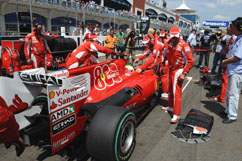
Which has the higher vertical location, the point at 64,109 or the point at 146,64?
the point at 146,64

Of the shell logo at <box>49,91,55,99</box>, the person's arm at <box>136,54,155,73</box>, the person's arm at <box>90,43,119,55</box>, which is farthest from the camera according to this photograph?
the person's arm at <box>136,54,155,73</box>

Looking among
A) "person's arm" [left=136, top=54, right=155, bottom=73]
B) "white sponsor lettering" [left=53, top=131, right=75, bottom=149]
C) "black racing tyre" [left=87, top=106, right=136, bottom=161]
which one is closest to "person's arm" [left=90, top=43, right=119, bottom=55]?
"person's arm" [left=136, top=54, right=155, bottom=73]

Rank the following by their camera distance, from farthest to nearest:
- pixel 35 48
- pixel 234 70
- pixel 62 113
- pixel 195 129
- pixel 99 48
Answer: pixel 35 48 → pixel 99 48 → pixel 234 70 → pixel 195 129 → pixel 62 113

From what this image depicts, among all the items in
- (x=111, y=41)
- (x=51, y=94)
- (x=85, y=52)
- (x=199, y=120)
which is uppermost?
(x=111, y=41)

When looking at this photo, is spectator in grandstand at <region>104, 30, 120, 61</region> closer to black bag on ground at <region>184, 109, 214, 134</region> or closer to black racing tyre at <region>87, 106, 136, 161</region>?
black bag on ground at <region>184, 109, 214, 134</region>

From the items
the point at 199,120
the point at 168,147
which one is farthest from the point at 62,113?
the point at 199,120

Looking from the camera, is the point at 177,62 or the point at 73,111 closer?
the point at 73,111

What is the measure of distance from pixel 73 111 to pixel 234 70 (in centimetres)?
305

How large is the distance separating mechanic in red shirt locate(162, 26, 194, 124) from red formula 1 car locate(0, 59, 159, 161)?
1207mm

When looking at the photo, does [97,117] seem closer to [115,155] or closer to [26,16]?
[115,155]

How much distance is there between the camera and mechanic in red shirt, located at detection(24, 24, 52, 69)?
5.05 meters

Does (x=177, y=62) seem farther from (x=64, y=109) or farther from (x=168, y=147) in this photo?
(x=64, y=109)

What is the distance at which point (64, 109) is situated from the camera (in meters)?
2.11

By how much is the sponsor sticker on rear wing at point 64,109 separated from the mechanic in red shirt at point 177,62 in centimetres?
198
